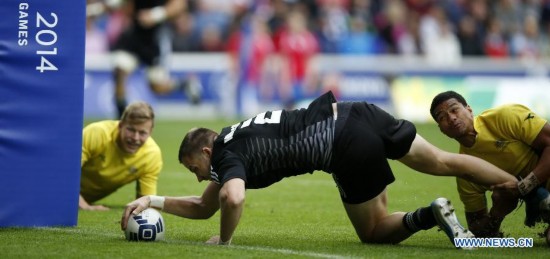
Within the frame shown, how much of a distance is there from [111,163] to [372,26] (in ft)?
63.9

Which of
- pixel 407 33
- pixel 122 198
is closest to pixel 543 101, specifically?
pixel 407 33

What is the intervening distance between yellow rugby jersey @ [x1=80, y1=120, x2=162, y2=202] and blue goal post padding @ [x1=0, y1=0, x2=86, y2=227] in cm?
137

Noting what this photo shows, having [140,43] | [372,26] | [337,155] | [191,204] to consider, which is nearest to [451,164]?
[337,155]

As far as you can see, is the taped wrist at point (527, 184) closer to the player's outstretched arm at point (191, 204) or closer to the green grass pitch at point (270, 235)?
the green grass pitch at point (270, 235)

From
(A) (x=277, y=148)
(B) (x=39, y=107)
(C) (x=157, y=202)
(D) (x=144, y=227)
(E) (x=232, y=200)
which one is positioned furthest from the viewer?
(B) (x=39, y=107)

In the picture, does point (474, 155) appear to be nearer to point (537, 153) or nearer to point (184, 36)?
point (537, 153)

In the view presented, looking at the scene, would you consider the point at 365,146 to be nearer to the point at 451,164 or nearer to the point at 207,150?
the point at 451,164

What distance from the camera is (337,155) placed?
6.96 meters

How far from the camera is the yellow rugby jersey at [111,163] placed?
932cm

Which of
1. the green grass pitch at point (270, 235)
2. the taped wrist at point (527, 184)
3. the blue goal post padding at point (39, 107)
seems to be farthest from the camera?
the blue goal post padding at point (39, 107)

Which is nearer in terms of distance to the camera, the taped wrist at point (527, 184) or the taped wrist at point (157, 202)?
the taped wrist at point (527, 184)

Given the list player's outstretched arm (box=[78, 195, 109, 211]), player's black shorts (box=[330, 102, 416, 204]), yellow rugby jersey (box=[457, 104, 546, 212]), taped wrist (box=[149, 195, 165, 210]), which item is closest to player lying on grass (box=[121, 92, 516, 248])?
player's black shorts (box=[330, 102, 416, 204])

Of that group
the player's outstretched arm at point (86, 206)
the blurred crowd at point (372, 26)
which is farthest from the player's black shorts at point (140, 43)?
the player's outstretched arm at point (86, 206)

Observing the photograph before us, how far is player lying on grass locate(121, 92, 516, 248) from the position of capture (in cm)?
693
